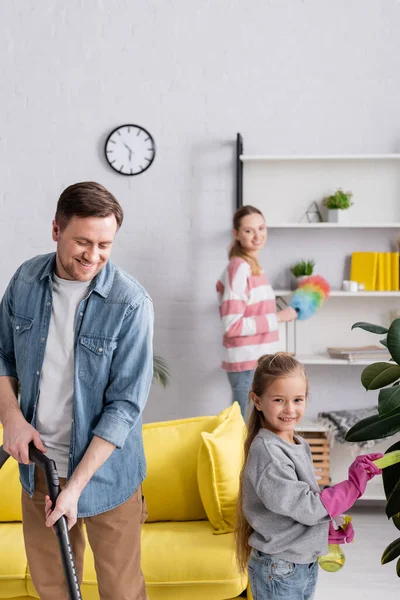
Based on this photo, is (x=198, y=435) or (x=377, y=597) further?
(x=377, y=597)

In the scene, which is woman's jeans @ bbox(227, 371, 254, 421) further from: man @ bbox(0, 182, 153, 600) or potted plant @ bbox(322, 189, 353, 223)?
man @ bbox(0, 182, 153, 600)

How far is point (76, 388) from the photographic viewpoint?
1788mm

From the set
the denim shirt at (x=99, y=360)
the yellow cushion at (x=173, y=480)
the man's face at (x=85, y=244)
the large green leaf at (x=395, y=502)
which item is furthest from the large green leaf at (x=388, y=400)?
the yellow cushion at (x=173, y=480)

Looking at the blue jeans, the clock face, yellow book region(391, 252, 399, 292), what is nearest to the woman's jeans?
yellow book region(391, 252, 399, 292)

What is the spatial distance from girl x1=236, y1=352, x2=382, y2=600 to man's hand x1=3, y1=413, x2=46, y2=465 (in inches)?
21.9

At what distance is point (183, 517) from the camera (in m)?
2.85

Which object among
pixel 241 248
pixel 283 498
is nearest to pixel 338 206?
pixel 241 248

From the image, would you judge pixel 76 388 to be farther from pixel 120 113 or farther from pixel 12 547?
pixel 120 113

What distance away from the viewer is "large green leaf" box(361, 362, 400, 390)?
1.66 meters

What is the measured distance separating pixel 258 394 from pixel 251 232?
6.72 ft

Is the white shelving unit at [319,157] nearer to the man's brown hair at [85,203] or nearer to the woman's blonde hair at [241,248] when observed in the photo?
the woman's blonde hair at [241,248]

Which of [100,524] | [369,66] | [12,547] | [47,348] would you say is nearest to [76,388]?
[47,348]

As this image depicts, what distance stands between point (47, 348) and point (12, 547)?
3.60 feet

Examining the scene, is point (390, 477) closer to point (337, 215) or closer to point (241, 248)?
point (241, 248)
